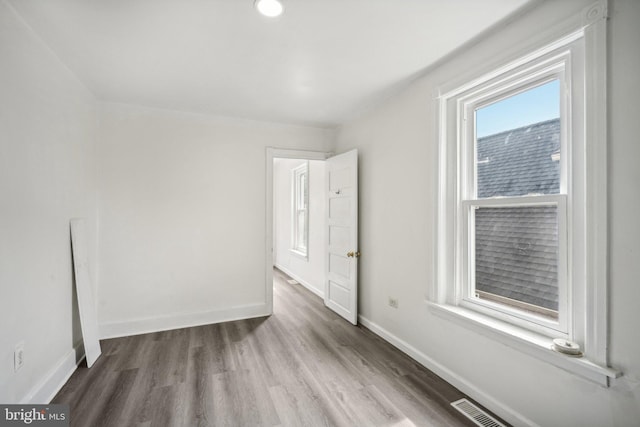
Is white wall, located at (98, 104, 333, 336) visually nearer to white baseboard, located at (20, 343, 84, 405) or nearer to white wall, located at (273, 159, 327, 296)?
white baseboard, located at (20, 343, 84, 405)

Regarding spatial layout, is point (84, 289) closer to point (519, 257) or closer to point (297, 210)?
point (519, 257)

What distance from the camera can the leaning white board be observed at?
8.36 feet

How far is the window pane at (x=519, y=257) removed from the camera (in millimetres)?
1792

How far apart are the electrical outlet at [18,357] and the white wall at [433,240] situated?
2.75m

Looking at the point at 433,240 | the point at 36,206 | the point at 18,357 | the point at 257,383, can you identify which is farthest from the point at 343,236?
the point at 18,357

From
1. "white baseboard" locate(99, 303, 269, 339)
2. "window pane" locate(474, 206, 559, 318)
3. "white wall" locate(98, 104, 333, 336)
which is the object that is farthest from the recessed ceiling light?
"white baseboard" locate(99, 303, 269, 339)

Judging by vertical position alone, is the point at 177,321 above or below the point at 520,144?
below

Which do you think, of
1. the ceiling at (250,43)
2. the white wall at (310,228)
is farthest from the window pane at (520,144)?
the white wall at (310,228)

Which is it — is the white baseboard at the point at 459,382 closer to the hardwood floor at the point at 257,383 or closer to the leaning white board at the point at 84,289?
the hardwood floor at the point at 257,383

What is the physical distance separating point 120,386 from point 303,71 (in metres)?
2.80

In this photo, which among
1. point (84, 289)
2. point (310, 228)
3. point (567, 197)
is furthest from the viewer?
point (310, 228)

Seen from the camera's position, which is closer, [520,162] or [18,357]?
[18,357]

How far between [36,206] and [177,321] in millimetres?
1930

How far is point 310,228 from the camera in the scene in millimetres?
5121
